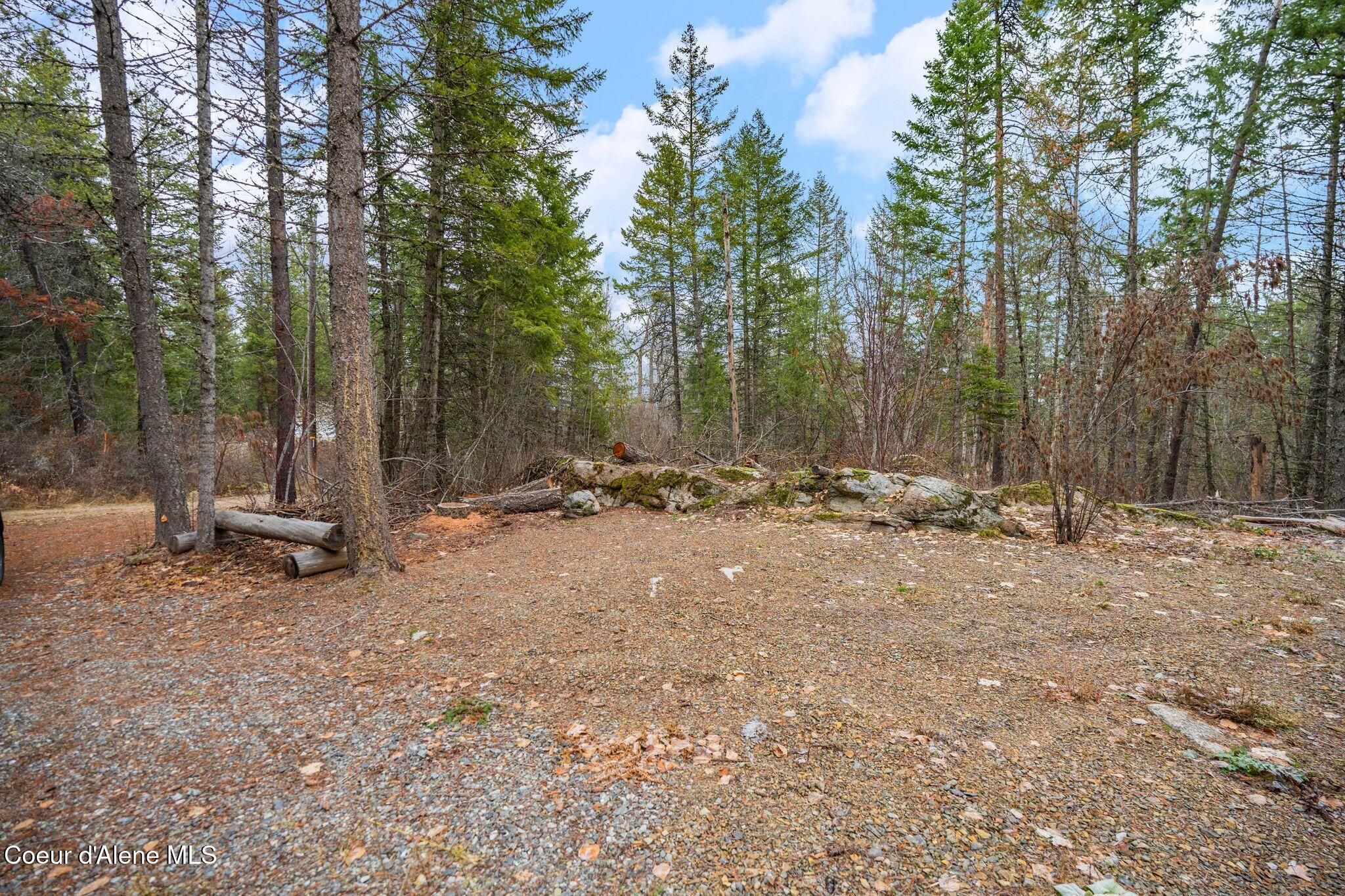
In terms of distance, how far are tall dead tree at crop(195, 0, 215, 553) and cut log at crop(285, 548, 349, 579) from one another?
1520 mm

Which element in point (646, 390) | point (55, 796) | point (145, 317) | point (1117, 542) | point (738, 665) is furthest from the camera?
point (646, 390)

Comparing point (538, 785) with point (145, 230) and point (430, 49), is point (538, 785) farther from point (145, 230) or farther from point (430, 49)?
point (145, 230)

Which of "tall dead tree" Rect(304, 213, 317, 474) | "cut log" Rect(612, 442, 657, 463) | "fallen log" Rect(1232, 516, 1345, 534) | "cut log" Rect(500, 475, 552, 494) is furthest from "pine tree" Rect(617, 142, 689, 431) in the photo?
"fallen log" Rect(1232, 516, 1345, 534)

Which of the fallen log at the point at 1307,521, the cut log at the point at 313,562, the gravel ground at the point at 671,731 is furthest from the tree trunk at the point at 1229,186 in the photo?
the cut log at the point at 313,562

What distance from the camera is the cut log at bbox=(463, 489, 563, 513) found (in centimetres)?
823

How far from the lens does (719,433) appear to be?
14.4 metres

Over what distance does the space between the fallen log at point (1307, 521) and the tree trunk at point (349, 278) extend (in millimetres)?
11158

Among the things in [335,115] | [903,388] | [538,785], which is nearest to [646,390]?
[903,388]

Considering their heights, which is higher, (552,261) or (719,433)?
(552,261)

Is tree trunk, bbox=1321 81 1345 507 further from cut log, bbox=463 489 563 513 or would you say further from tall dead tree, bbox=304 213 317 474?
tall dead tree, bbox=304 213 317 474

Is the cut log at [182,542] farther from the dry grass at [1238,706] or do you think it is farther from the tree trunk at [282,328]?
the dry grass at [1238,706]

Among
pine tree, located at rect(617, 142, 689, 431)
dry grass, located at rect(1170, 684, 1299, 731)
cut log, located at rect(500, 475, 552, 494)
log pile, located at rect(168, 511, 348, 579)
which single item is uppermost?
pine tree, located at rect(617, 142, 689, 431)

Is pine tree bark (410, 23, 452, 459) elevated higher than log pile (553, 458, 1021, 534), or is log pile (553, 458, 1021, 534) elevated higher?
pine tree bark (410, 23, 452, 459)

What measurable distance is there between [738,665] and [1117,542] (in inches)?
222
